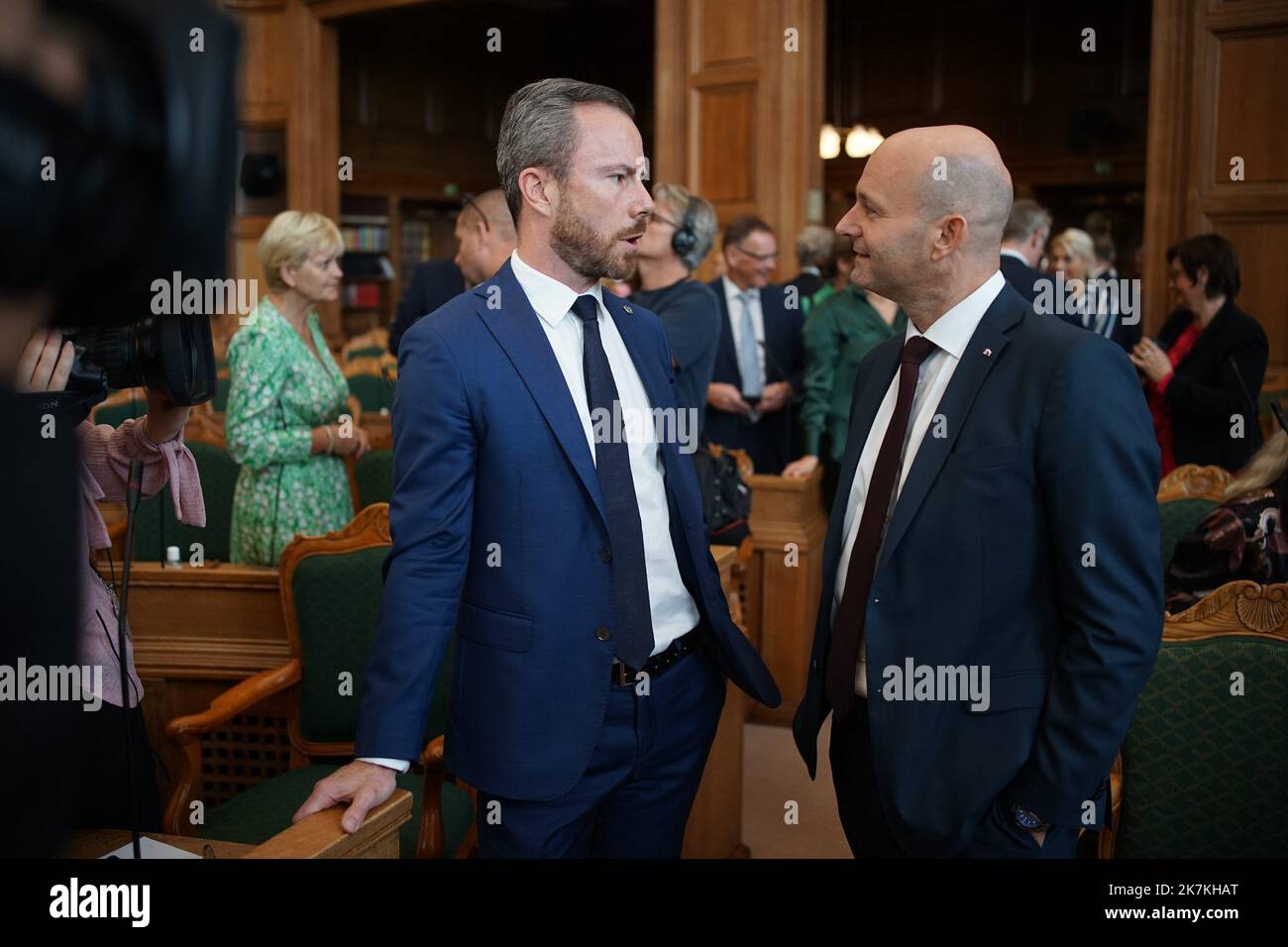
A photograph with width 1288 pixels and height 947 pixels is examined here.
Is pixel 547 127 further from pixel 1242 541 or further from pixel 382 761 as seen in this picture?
pixel 1242 541

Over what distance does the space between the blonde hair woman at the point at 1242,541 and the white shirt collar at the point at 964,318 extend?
128 cm

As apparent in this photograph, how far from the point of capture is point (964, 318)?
1.65m

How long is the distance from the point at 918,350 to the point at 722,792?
1.55 metres

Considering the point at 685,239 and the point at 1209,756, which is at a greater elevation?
the point at 685,239

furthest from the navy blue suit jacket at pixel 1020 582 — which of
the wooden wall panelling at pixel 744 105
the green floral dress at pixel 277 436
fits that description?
the wooden wall panelling at pixel 744 105

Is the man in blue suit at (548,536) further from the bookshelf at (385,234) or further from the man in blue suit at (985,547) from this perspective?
the bookshelf at (385,234)

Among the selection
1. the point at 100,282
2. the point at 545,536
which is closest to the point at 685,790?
the point at 545,536

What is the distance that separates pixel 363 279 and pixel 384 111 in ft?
6.52

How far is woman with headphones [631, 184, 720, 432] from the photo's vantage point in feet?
11.0

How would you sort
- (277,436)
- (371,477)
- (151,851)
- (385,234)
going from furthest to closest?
1. (385,234)
2. (371,477)
3. (277,436)
4. (151,851)

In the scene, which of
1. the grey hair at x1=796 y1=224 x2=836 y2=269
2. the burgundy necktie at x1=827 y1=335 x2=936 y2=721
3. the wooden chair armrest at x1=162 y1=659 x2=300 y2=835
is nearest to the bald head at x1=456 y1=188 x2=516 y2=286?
the wooden chair armrest at x1=162 y1=659 x2=300 y2=835

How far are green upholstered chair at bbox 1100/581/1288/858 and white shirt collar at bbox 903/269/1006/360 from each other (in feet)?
2.76

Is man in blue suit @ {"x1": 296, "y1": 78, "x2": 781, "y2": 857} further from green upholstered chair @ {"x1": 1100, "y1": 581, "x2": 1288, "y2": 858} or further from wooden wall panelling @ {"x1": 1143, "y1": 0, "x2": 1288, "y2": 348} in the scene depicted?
wooden wall panelling @ {"x1": 1143, "y1": 0, "x2": 1288, "y2": 348}

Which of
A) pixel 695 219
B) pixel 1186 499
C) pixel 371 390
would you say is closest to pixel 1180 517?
pixel 1186 499
